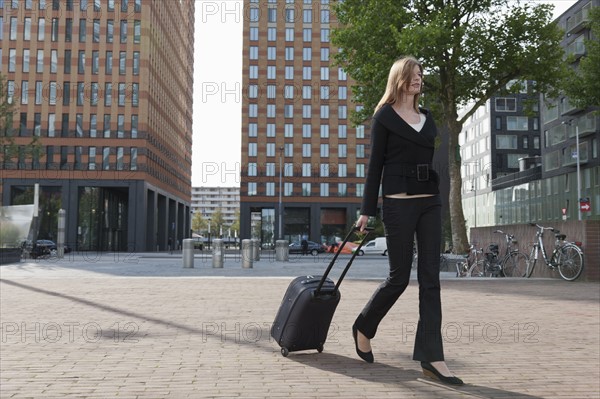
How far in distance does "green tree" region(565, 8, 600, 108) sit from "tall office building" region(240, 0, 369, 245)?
54178 millimetres

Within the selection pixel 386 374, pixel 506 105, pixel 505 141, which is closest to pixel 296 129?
pixel 505 141

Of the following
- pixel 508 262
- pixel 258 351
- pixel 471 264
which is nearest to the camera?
pixel 258 351

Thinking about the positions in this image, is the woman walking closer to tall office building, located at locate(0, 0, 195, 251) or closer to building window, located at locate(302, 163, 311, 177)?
tall office building, located at locate(0, 0, 195, 251)

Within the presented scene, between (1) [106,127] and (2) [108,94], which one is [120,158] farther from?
(2) [108,94]

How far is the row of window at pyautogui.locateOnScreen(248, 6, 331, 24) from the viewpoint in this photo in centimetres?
7962

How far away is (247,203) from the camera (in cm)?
7819

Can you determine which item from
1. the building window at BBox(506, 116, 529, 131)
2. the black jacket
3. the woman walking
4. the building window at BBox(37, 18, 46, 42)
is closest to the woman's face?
the woman walking

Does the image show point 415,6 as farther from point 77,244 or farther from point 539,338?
point 77,244

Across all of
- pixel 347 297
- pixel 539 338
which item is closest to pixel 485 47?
pixel 347 297

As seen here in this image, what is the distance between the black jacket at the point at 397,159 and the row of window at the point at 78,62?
181 feet

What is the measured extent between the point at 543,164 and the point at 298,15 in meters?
40.3

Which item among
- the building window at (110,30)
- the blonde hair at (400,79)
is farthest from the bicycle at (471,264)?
the building window at (110,30)

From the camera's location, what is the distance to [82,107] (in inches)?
2169

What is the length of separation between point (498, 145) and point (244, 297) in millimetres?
71520
